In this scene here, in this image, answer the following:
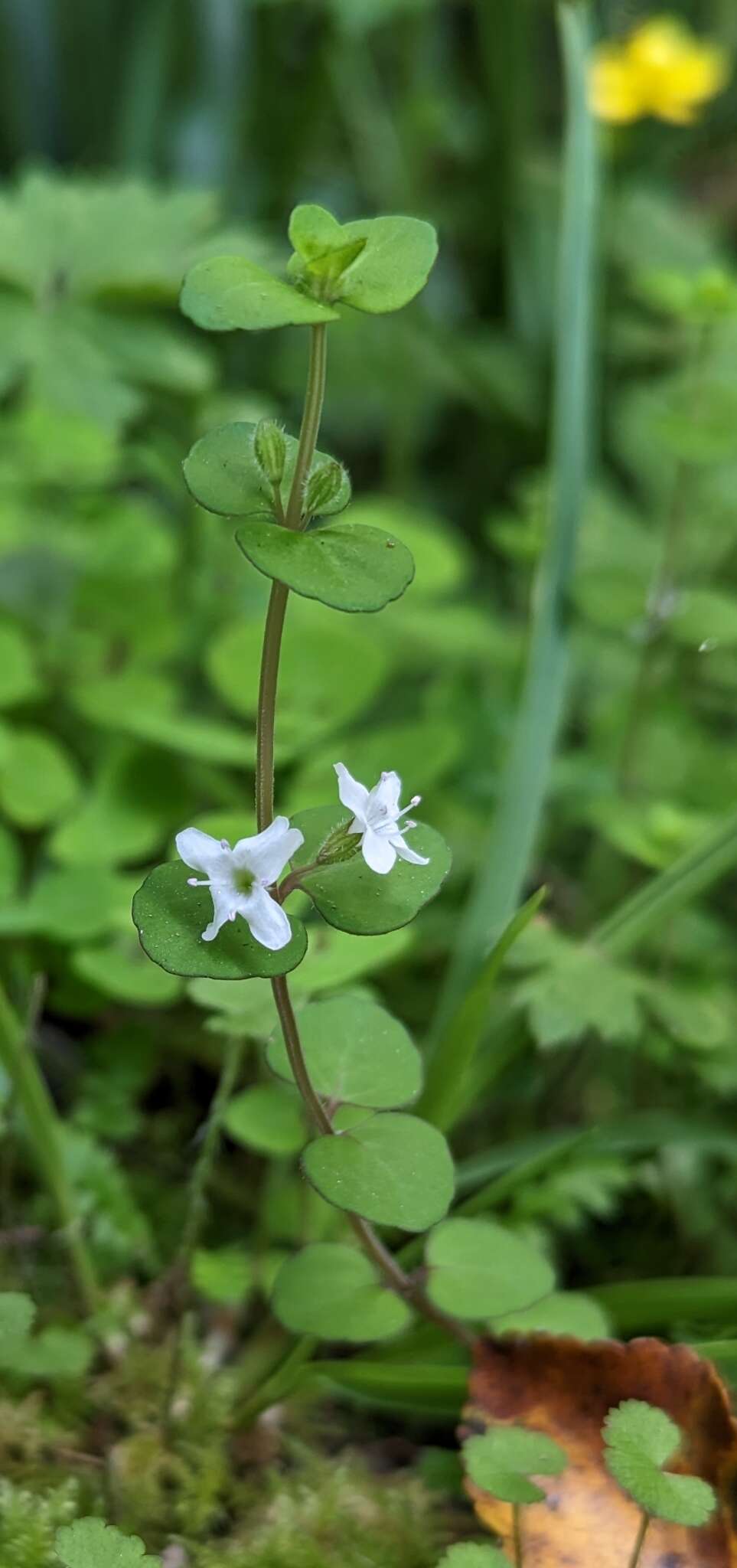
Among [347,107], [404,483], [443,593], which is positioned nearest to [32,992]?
[443,593]

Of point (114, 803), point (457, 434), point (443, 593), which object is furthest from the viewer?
point (457, 434)

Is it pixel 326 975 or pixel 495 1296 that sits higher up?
pixel 326 975

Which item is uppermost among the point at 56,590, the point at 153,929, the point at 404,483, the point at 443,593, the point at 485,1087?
the point at 404,483

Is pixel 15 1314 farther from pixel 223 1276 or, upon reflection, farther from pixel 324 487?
pixel 324 487

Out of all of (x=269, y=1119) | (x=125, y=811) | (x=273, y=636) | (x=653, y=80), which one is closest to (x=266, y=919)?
(x=273, y=636)

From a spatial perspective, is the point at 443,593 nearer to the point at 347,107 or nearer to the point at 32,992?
the point at 347,107

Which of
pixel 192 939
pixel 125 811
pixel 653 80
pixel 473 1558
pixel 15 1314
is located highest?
pixel 653 80

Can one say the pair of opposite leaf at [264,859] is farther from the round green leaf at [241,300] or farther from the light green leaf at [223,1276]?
the light green leaf at [223,1276]
